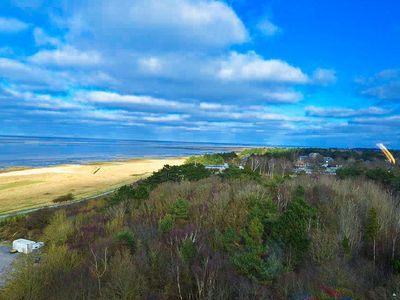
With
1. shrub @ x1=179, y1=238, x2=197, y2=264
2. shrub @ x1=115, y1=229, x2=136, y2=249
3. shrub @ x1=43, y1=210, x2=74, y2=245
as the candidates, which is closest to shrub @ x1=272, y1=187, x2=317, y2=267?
shrub @ x1=179, y1=238, x2=197, y2=264

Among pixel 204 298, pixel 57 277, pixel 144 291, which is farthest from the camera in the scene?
pixel 57 277

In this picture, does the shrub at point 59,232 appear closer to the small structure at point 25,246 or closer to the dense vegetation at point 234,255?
the dense vegetation at point 234,255

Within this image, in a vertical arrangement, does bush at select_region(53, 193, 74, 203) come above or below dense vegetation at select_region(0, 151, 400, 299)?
below

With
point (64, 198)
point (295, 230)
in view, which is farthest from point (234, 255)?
point (64, 198)

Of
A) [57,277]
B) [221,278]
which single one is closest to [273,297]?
[221,278]

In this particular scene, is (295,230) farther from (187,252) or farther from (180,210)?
(180,210)

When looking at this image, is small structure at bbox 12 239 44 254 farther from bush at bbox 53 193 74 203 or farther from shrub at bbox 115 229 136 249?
bush at bbox 53 193 74 203

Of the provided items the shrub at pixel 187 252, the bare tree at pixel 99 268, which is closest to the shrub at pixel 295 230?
the shrub at pixel 187 252

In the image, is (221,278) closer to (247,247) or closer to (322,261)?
(247,247)
